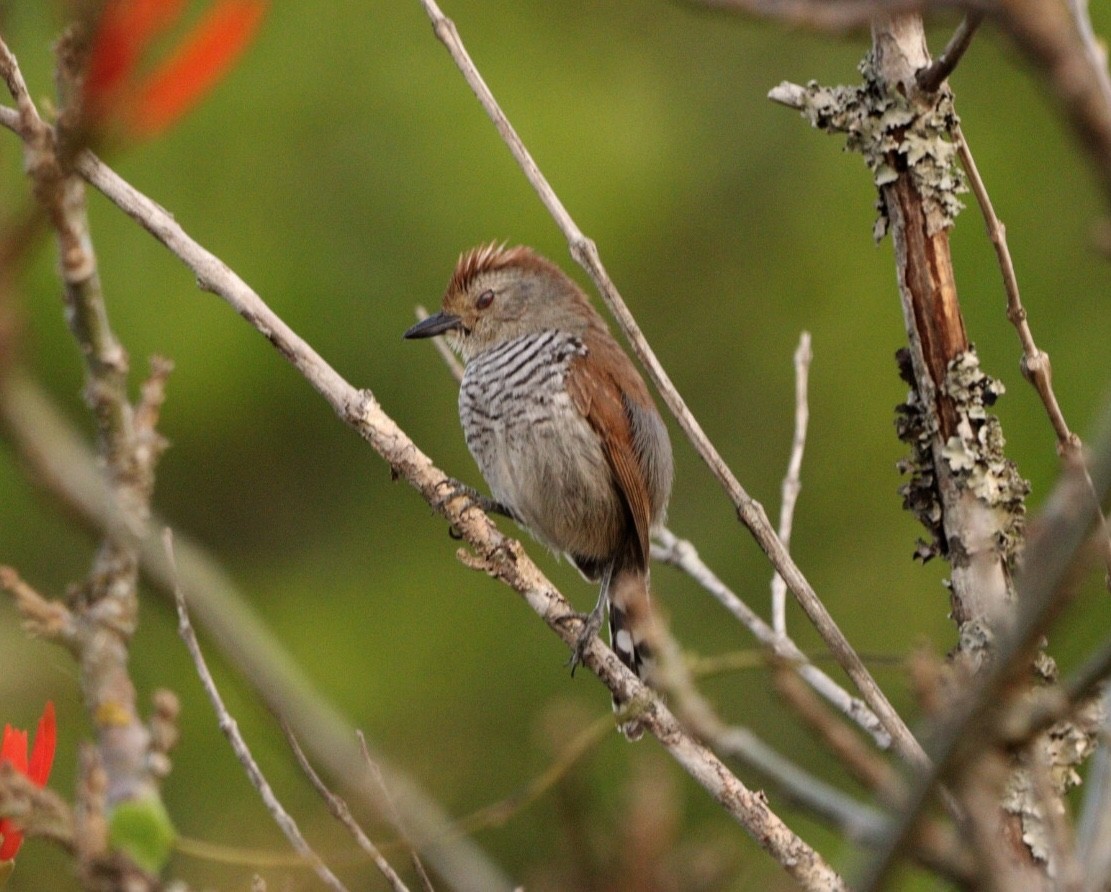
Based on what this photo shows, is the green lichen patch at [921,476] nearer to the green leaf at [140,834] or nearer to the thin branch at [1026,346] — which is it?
the thin branch at [1026,346]

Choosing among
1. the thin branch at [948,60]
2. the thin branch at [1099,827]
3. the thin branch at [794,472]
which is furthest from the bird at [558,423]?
the thin branch at [1099,827]

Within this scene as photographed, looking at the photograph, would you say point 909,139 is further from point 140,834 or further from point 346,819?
point 140,834

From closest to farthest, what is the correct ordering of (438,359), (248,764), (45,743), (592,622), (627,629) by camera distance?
(45,743)
(248,764)
(592,622)
(627,629)
(438,359)

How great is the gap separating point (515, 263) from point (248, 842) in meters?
3.13

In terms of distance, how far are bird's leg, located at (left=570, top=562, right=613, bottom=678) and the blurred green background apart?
13.3 ft

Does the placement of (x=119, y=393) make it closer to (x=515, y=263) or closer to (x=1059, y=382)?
(x=515, y=263)

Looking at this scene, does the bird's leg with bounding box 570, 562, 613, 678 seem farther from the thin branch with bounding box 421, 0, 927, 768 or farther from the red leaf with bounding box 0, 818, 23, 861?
the red leaf with bounding box 0, 818, 23, 861

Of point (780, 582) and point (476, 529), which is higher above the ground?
point (476, 529)

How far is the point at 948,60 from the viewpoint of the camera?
220cm

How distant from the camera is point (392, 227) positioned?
9953 mm

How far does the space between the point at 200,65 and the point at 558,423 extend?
3.23 meters

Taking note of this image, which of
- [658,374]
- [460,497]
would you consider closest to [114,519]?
[658,374]

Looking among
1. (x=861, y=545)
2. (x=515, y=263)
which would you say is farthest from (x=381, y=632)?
(x=515, y=263)

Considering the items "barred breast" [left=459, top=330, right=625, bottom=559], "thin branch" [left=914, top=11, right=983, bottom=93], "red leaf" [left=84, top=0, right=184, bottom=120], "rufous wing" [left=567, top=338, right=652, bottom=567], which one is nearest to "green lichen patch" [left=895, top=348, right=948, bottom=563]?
"thin branch" [left=914, top=11, right=983, bottom=93]
